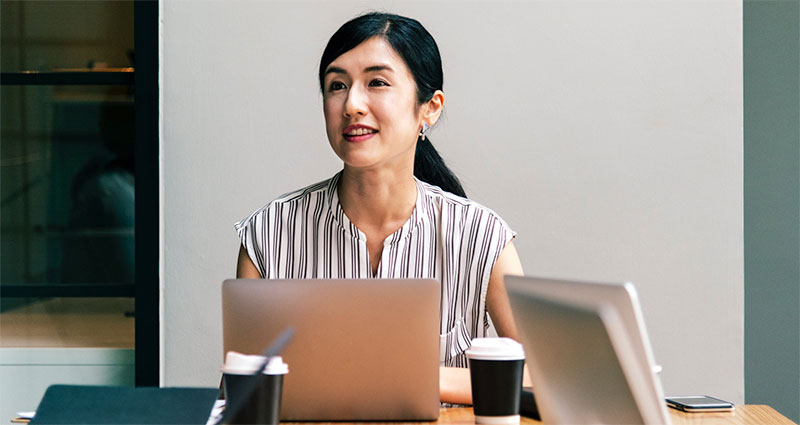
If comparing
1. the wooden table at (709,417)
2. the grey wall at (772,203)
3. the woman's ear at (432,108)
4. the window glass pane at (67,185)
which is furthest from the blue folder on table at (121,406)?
the grey wall at (772,203)

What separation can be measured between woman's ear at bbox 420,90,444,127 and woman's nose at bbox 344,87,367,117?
0.21 m

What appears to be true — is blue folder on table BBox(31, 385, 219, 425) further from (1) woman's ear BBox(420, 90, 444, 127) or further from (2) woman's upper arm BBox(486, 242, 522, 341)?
(1) woman's ear BBox(420, 90, 444, 127)

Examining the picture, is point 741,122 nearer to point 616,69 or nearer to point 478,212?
point 616,69

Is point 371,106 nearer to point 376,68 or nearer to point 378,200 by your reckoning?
point 376,68

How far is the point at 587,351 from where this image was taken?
94 cm

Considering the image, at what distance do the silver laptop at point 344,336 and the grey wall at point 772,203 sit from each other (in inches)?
83.1

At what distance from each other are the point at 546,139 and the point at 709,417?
138 cm

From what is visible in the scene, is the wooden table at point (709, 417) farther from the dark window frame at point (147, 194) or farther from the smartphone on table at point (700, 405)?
the dark window frame at point (147, 194)

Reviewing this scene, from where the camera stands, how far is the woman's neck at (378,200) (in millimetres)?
1852

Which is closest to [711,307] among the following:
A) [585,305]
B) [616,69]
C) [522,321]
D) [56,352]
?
[616,69]

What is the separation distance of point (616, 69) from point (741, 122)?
0.43 m

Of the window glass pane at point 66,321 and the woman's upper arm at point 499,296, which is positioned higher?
the woman's upper arm at point 499,296

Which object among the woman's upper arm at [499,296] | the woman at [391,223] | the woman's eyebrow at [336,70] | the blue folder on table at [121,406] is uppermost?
the woman's eyebrow at [336,70]

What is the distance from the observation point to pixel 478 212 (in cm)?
190
